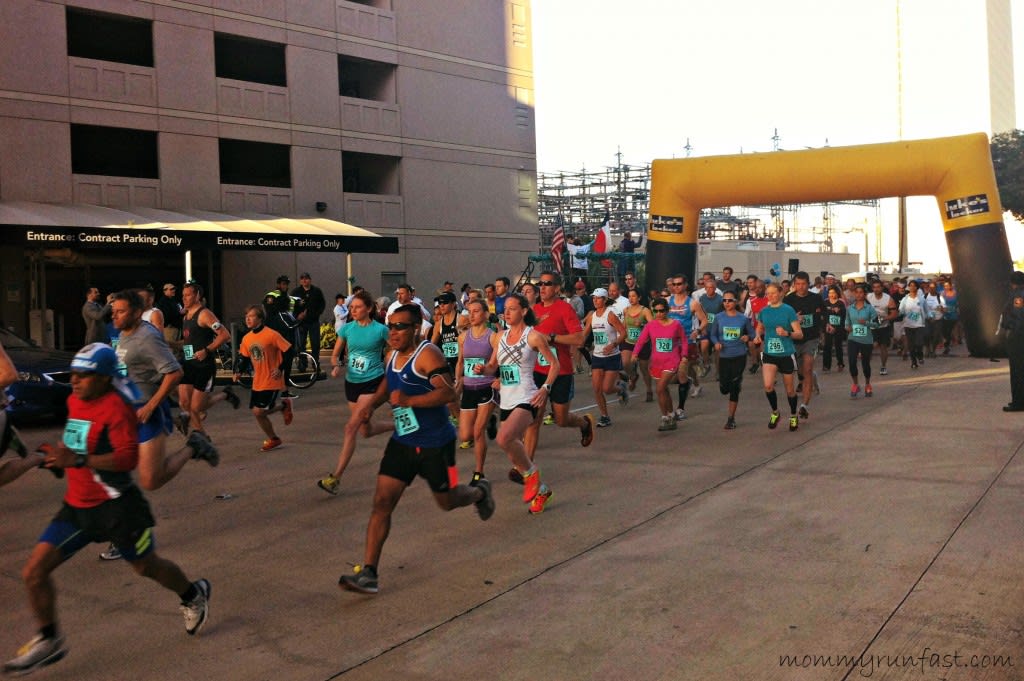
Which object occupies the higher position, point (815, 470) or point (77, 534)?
point (77, 534)

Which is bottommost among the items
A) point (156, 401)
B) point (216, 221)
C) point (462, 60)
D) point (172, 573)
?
point (172, 573)

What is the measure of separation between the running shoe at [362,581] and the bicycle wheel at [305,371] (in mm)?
12473

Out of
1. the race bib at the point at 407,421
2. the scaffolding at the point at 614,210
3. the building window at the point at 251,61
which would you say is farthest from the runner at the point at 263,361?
the scaffolding at the point at 614,210

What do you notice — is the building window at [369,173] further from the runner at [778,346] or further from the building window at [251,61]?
the runner at [778,346]

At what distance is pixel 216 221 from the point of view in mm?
22500

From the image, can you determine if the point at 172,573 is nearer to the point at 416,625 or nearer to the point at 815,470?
the point at 416,625

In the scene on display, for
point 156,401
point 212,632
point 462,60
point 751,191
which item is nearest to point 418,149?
point 462,60

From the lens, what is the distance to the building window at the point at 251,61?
90.2 ft

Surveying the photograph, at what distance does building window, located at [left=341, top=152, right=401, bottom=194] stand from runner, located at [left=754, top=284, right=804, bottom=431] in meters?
19.7

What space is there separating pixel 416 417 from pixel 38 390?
8871mm

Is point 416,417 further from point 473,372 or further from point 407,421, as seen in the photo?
point 473,372

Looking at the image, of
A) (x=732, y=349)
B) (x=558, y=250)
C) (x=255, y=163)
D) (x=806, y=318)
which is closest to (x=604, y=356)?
(x=732, y=349)

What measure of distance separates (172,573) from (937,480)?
21.0ft

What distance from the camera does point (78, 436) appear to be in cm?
490
